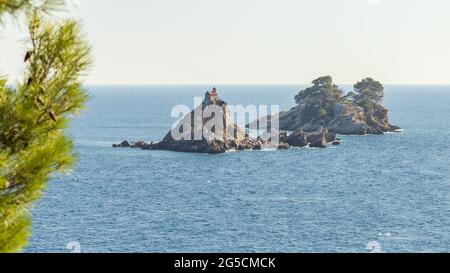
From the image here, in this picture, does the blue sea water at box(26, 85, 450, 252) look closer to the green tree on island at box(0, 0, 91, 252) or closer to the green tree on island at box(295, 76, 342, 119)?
the green tree on island at box(295, 76, 342, 119)

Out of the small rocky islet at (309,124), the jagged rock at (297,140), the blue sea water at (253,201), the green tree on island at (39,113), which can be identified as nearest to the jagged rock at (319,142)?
the small rocky islet at (309,124)

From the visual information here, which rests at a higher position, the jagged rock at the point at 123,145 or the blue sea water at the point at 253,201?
the jagged rock at the point at 123,145

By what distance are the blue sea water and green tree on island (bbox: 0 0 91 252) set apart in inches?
1754

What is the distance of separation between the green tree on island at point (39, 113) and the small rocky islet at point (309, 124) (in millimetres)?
101254

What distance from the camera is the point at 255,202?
2876 inches

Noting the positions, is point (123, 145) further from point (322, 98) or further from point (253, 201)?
point (253, 201)

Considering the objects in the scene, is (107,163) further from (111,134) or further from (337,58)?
(337,58)

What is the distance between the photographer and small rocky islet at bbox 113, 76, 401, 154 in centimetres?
11031

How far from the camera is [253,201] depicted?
73.6 meters

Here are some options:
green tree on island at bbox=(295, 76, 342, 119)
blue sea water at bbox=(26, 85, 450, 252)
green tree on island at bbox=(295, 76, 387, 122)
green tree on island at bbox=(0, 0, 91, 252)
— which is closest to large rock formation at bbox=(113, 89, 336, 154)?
blue sea water at bbox=(26, 85, 450, 252)

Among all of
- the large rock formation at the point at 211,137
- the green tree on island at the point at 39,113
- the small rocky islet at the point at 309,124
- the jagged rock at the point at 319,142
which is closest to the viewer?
the green tree on island at the point at 39,113

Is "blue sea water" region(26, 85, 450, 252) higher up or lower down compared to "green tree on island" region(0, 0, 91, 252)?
lower down

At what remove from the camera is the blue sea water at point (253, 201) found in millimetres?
56281

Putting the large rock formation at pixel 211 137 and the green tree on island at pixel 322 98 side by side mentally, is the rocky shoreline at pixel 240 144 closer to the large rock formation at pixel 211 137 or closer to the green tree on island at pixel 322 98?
the large rock formation at pixel 211 137
